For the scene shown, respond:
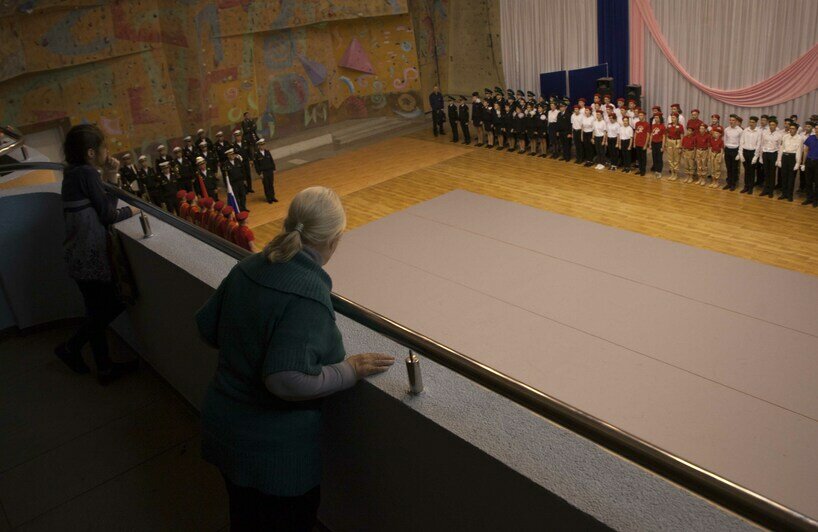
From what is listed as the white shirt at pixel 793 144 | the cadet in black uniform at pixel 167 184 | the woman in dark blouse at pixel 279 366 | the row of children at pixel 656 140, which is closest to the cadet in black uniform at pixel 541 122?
the row of children at pixel 656 140

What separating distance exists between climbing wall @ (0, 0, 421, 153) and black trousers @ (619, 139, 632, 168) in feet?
23.0

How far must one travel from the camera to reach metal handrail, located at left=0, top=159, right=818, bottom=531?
1417 millimetres

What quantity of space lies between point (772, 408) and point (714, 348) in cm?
101

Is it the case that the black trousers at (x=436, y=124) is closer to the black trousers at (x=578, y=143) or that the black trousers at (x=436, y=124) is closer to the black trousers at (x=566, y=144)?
the black trousers at (x=566, y=144)

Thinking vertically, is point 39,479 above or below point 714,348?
above

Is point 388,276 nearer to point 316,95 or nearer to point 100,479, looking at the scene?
point 100,479

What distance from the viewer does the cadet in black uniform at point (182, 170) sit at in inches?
487

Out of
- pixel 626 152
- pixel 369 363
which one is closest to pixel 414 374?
pixel 369 363

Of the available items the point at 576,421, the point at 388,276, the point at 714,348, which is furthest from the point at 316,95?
the point at 576,421

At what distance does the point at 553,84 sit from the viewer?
15578mm

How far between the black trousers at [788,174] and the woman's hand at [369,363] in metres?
9.64

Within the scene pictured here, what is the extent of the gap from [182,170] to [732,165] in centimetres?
907

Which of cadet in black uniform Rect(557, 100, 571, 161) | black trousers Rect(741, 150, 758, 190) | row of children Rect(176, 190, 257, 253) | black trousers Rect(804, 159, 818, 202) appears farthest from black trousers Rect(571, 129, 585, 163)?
row of children Rect(176, 190, 257, 253)

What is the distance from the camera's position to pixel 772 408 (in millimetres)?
5645
